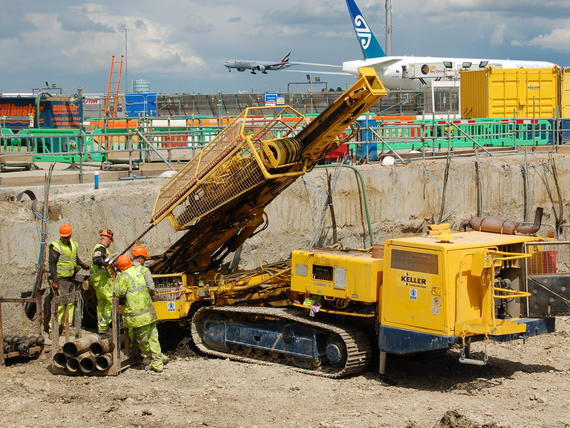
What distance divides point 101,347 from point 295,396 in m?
2.61

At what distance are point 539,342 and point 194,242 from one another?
515 centimetres

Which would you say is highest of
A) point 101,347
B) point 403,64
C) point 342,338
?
point 403,64

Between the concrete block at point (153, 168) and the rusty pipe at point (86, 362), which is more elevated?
the concrete block at point (153, 168)

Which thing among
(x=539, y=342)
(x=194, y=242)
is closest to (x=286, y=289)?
(x=194, y=242)

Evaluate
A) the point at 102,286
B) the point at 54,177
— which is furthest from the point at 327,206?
the point at 102,286

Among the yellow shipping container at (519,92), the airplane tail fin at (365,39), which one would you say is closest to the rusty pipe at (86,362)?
the yellow shipping container at (519,92)

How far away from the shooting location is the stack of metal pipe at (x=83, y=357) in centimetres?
1140

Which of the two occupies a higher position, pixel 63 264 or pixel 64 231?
pixel 64 231

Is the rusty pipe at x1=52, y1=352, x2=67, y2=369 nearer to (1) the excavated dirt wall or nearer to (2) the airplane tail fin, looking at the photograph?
(1) the excavated dirt wall

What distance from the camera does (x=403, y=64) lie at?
5019 cm

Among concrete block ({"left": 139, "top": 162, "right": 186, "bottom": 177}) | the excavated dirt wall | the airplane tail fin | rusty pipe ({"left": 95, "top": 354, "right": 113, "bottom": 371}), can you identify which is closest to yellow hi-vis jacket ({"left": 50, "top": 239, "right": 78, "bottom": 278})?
the excavated dirt wall

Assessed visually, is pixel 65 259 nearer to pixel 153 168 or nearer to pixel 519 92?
pixel 153 168

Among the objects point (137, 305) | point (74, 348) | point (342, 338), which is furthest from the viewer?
point (137, 305)

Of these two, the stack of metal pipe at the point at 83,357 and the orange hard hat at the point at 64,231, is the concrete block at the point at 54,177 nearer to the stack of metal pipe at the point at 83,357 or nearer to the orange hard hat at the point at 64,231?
the orange hard hat at the point at 64,231
